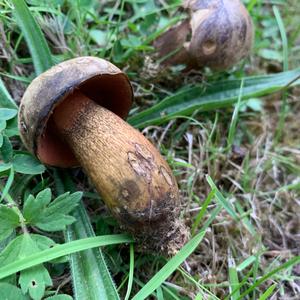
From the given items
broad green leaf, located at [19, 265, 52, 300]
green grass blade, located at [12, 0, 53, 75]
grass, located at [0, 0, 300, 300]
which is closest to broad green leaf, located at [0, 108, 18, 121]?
grass, located at [0, 0, 300, 300]

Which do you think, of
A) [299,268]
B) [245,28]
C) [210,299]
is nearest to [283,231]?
[299,268]

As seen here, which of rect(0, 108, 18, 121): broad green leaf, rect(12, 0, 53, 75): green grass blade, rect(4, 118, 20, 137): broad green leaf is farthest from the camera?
rect(12, 0, 53, 75): green grass blade

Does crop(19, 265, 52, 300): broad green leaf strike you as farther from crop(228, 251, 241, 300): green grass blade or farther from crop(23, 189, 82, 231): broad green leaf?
crop(228, 251, 241, 300): green grass blade

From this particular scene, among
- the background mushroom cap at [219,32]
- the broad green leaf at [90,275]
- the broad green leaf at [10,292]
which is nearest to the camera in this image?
the broad green leaf at [10,292]

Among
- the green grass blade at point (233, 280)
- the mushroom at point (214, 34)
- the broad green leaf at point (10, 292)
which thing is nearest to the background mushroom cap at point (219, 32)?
the mushroom at point (214, 34)

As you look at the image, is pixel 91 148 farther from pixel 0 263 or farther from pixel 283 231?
pixel 283 231

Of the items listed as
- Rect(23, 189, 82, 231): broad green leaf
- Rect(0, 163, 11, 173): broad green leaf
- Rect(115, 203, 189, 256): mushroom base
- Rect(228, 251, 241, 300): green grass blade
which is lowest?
Rect(228, 251, 241, 300): green grass blade

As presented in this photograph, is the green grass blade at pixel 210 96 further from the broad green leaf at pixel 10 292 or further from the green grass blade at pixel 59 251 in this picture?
the broad green leaf at pixel 10 292
